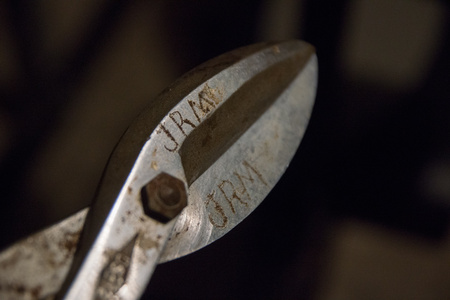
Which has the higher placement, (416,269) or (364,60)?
(364,60)

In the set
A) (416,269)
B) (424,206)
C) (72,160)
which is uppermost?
Answer: (72,160)

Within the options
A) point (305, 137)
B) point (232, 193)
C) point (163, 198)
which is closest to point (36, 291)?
point (163, 198)

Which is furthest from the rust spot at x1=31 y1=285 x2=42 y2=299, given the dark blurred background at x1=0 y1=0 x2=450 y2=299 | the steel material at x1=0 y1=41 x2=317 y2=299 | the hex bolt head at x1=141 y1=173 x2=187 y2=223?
the dark blurred background at x1=0 y1=0 x2=450 y2=299

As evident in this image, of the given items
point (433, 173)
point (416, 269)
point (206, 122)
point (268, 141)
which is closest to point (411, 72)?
point (433, 173)

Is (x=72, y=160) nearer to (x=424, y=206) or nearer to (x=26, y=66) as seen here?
(x=26, y=66)

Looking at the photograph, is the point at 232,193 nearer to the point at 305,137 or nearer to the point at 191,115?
the point at 191,115

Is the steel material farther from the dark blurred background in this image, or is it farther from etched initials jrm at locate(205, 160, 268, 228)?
the dark blurred background
